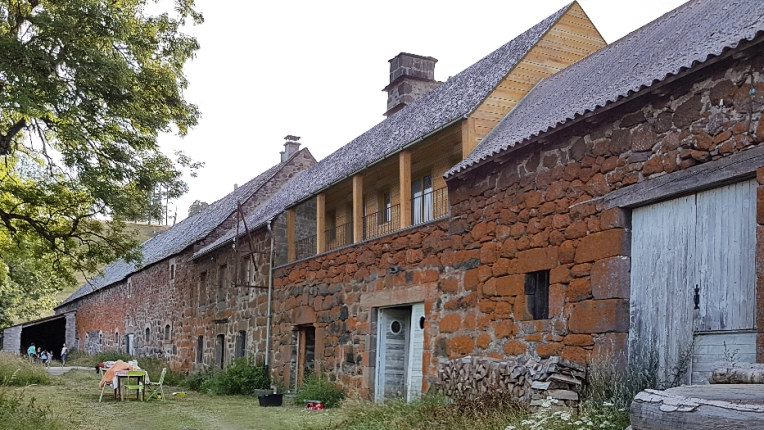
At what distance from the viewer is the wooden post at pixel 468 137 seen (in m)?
11.4

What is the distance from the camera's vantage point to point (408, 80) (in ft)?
63.4

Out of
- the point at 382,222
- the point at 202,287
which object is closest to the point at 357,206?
the point at 382,222

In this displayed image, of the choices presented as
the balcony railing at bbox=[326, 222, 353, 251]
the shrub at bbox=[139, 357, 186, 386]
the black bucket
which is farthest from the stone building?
the shrub at bbox=[139, 357, 186, 386]

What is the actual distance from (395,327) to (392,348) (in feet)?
1.21

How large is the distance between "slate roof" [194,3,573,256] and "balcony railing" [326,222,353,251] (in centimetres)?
127

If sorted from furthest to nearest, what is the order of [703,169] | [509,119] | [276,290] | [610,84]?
[276,290], [509,119], [610,84], [703,169]

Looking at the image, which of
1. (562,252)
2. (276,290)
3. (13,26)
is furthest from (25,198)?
(562,252)

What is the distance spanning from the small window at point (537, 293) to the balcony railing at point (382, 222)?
20.0 ft

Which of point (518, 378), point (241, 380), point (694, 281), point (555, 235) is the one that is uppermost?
point (555, 235)

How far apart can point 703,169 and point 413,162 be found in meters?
8.10

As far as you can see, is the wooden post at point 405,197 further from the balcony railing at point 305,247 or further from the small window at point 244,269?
the small window at point 244,269

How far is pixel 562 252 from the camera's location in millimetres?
8617

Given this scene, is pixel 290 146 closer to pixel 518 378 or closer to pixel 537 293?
pixel 537 293

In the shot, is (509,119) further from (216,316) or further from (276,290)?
(216,316)
